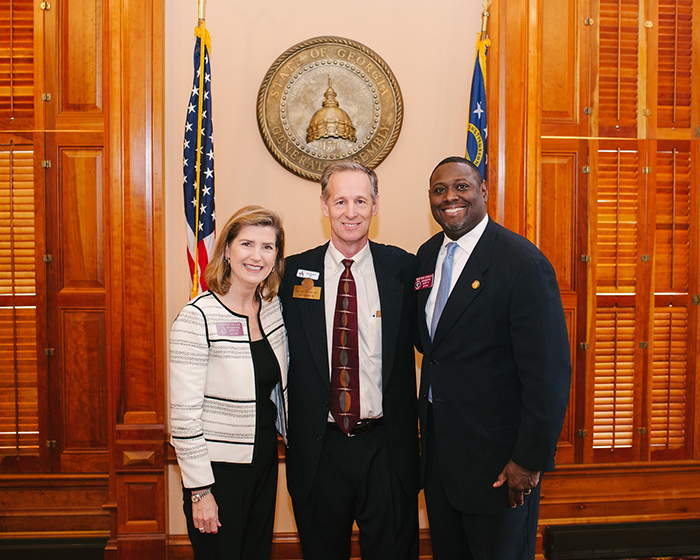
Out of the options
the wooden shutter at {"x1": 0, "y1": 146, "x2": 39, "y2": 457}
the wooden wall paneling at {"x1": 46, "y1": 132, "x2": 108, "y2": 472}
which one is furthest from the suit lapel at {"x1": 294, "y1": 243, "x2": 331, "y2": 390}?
the wooden shutter at {"x1": 0, "y1": 146, "x2": 39, "y2": 457}

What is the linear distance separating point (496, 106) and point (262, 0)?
5.13 feet

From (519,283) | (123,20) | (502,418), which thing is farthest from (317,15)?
(502,418)

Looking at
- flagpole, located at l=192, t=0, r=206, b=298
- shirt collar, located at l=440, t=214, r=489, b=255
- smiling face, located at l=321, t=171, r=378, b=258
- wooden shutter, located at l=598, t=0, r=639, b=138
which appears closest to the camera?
shirt collar, located at l=440, t=214, r=489, b=255

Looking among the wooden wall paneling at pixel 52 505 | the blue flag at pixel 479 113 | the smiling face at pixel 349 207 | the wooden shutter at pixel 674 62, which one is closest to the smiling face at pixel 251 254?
the smiling face at pixel 349 207

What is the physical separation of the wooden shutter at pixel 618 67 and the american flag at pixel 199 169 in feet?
8.12

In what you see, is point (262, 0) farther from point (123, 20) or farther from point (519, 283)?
point (519, 283)

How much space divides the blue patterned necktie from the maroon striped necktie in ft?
1.06

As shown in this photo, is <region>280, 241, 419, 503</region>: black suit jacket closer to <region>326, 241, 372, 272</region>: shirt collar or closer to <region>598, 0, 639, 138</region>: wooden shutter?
<region>326, 241, 372, 272</region>: shirt collar

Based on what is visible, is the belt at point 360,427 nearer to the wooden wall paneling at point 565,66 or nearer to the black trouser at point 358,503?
the black trouser at point 358,503

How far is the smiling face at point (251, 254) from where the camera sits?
174 centimetres

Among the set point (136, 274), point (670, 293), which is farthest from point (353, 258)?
point (670, 293)

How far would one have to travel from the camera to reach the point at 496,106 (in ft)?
9.32

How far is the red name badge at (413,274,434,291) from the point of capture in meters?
1.88

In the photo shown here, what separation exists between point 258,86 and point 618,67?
7.65 feet
